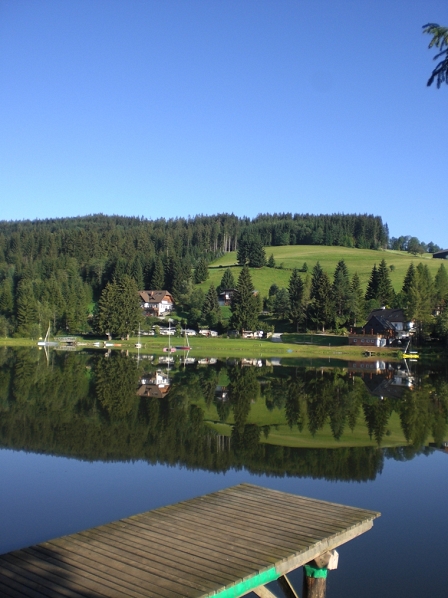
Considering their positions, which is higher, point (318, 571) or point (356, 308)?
point (356, 308)

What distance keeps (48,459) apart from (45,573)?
472 inches

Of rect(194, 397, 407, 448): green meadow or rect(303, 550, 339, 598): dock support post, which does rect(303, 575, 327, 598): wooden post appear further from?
rect(194, 397, 407, 448): green meadow

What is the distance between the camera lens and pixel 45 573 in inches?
325

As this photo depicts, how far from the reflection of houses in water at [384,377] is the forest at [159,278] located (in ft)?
82.4

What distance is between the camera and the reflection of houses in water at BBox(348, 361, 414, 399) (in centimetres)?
4172

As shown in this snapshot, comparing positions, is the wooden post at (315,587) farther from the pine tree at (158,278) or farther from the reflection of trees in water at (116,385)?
the pine tree at (158,278)

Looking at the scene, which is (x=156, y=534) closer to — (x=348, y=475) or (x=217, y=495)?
(x=217, y=495)

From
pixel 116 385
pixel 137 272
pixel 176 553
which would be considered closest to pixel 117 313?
pixel 137 272

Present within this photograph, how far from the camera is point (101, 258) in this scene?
144 metres

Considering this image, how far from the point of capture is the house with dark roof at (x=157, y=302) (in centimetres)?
12112

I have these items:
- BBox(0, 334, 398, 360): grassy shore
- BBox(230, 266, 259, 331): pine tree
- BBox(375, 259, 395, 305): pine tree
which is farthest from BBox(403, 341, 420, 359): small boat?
BBox(375, 259, 395, 305): pine tree

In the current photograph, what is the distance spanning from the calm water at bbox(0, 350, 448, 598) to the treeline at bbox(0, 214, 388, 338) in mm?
67986

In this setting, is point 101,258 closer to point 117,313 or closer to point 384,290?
point 117,313

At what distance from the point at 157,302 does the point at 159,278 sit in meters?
12.3
